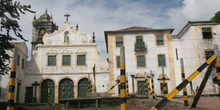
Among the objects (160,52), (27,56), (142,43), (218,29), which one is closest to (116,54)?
(142,43)

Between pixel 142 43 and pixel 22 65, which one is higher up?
pixel 142 43

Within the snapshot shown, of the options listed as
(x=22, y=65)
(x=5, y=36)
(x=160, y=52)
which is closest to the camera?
(x=5, y=36)

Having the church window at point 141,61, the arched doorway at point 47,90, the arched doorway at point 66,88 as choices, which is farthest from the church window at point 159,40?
the arched doorway at point 47,90

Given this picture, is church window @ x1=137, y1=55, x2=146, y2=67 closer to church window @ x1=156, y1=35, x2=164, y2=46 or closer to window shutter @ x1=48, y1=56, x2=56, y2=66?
church window @ x1=156, y1=35, x2=164, y2=46

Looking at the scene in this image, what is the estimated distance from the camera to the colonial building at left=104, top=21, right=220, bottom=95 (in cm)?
2562

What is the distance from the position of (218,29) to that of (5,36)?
23.7 metres

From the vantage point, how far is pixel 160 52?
27531mm

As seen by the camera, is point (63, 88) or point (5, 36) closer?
point (5, 36)

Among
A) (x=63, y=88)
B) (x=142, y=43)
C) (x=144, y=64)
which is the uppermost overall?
(x=142, y=43)

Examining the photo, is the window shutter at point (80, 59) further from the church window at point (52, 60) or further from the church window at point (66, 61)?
the church window at point (52, 60)

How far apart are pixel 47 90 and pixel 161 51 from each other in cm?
1450

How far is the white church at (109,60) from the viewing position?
25.9 metres

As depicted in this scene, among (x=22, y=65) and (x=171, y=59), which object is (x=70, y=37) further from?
(x=171, y=59)

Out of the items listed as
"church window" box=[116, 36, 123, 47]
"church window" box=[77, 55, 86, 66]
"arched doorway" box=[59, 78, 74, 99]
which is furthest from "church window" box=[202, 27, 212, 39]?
"arched doorway" box=[59, 78, 74, 99]
